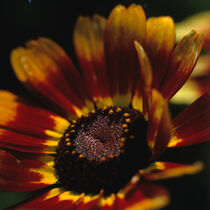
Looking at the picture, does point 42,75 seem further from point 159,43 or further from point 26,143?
point 159,43

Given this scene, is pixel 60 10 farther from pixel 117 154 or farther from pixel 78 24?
pixel 117 154

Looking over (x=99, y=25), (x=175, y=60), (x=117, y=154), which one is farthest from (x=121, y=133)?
(x=99, y=25)

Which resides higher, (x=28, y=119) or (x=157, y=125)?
(x=28, y=119)

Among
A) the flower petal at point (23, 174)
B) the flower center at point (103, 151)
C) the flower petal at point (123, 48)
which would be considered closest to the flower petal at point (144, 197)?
the flower center at point (103, 151)

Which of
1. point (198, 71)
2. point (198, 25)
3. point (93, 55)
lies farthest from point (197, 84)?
point (93, 55)

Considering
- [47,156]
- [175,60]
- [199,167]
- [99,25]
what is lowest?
[199,167]

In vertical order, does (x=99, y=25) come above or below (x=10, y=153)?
above
